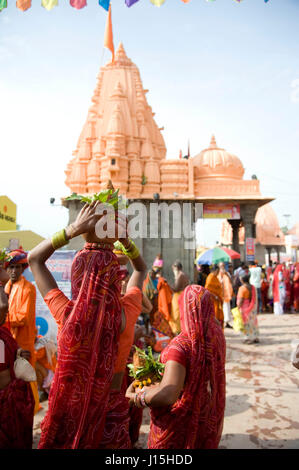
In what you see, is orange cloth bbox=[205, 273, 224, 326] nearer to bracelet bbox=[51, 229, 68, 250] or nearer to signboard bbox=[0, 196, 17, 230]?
signboard bbox=[0, 196, 17, 230]

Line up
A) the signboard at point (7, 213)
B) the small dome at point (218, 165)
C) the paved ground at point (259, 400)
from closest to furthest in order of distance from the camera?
1. the paved ground at point (259, 400)
2. the signboard at point (7, 213)
3. the small dome at point (218, 165)

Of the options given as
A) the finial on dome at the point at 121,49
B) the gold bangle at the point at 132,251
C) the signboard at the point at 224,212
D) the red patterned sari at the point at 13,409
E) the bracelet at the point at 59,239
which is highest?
the finial on dome at the point at 121,49

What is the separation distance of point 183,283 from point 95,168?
1141cm

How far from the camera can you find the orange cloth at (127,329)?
1.90m

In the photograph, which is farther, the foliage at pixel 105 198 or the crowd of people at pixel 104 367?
the foliage at pixel 105 198

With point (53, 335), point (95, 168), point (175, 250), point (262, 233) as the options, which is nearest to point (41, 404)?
point (53, 335)

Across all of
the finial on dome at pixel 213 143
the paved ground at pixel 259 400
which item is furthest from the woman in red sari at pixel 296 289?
the finial on dome at pixel 213 143

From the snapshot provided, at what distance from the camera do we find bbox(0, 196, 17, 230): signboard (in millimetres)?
7914

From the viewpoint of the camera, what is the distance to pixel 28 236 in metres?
7.44

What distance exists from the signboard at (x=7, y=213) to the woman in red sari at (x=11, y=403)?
20.1ft

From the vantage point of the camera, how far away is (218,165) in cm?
1675

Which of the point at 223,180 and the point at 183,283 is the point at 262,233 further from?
the point at 183,283

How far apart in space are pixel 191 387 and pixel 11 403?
3.90 ft

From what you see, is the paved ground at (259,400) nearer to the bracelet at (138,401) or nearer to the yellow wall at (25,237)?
the bracelet at (138,401)
